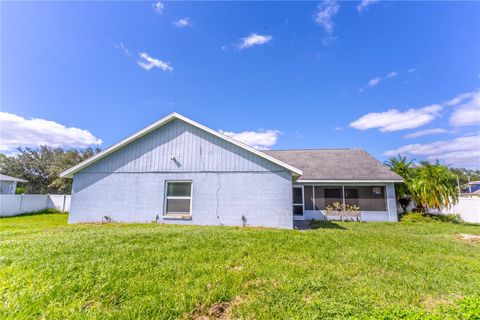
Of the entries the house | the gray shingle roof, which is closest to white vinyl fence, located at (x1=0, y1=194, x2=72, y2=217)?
the house

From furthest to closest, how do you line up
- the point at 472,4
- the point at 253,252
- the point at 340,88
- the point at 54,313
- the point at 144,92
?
the point at 340,88 → the point at 144,92 → the point at 472,4 → the point at 253,252 → the point at 54,313

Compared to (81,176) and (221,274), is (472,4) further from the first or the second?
(81,176)

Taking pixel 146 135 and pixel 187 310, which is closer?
pixel 187 310

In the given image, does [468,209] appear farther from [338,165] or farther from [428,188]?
[338,165]

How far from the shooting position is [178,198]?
9.53m

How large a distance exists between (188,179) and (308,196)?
789cm

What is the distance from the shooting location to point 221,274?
146 inches

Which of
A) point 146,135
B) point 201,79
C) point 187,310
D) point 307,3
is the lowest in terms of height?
point 187,310

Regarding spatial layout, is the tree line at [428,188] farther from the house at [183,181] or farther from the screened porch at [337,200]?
the house at [183,181]

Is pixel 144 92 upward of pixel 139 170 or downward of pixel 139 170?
upward

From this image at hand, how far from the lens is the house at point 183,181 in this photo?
28.9 feet

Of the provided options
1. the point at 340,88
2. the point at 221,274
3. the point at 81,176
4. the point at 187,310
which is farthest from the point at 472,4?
the point at 81,176

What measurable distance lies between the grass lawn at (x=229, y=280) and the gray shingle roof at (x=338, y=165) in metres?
7.18

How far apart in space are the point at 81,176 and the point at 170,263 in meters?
8.68
